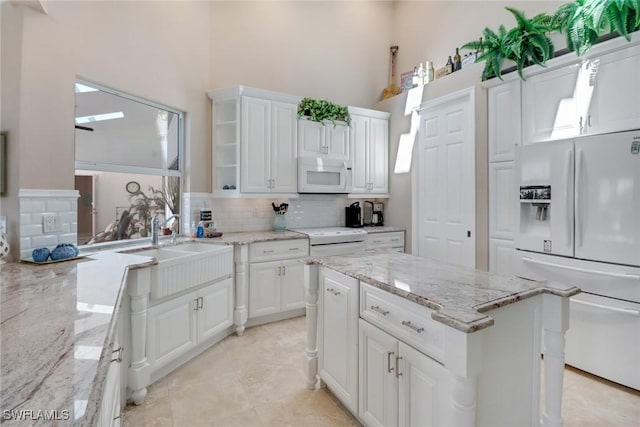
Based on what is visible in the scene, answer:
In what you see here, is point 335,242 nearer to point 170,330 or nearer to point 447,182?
point 447,182

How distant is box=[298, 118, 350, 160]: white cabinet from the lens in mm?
3830

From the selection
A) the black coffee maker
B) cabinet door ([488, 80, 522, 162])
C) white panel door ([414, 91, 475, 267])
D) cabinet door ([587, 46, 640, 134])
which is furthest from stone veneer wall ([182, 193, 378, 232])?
cabinet door ([587, 46, 640, 134])

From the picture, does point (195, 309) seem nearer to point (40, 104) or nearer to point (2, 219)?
point (2, 219)

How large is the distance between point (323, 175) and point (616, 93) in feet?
8.90

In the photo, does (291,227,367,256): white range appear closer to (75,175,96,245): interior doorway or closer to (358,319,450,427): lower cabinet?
(358,319,450,427): lower cabinet

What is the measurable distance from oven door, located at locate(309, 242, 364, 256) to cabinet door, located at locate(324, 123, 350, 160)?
1.13 metres

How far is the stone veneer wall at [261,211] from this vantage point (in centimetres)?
348

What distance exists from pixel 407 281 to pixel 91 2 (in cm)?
296

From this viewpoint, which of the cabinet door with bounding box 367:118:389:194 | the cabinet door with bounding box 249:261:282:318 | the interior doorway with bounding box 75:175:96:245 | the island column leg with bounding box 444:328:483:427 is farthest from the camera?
the cabinet door with bounding box 367:118:389:194

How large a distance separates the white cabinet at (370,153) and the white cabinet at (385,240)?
2.11 ft

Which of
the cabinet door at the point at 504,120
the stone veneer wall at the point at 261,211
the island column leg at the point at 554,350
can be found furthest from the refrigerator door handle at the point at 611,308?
the stone veneer wall at the point at 261,211

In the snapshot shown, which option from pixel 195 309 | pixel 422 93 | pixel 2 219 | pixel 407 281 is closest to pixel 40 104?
pixel 2 219

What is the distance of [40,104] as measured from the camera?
6.81ft

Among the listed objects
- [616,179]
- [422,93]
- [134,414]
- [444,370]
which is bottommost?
[134,414]
